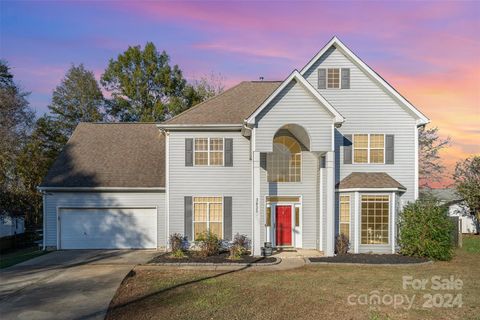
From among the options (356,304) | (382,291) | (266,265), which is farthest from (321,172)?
(356,304)

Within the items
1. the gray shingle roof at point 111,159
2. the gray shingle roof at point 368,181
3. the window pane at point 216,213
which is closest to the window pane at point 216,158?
the window pane at point 216,213

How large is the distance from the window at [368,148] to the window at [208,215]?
23.3 feet

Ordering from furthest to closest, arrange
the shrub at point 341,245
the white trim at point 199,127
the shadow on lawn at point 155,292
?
1. the white trim at point 199,127
2. the shrub at point 341,245
3. the shadow on lawn at point 155,292

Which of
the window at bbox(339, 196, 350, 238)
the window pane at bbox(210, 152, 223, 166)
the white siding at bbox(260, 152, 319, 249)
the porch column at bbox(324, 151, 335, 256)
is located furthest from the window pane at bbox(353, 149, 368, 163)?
the window pane at bbox(210, 152, 223, 166)

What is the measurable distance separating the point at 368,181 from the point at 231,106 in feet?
25.6

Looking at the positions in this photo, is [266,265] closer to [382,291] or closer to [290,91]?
[382,291]

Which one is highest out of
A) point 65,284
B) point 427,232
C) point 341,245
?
point 427,232

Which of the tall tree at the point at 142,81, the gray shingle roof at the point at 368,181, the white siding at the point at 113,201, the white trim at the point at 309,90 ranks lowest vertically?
the white siding at the point at 113,201

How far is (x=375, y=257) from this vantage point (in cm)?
1873

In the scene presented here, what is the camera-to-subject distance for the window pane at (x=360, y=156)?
21031 millimetres

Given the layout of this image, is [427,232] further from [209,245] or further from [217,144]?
[217,144]

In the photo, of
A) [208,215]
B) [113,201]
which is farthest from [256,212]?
[113,201]

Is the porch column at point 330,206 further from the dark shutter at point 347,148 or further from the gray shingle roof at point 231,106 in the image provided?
the gray shingle roof at point 231,106

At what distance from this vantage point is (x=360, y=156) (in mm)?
21047
